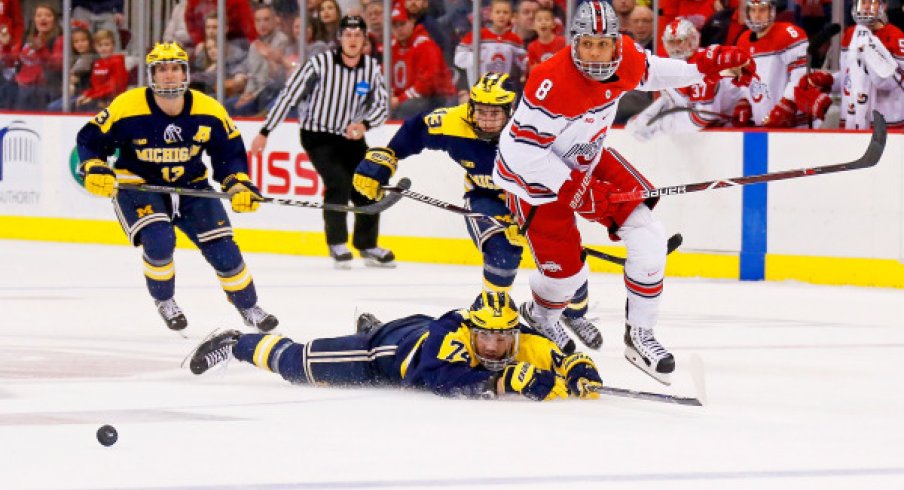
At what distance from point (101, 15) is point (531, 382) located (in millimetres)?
7839

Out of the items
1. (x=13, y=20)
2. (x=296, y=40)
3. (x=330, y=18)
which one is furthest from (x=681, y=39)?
(x=13, y=20)

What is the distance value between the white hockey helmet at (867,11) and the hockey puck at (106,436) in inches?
228

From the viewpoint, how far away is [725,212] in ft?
32.4

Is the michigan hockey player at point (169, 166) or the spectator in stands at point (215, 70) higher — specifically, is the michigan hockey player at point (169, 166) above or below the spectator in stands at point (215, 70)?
below

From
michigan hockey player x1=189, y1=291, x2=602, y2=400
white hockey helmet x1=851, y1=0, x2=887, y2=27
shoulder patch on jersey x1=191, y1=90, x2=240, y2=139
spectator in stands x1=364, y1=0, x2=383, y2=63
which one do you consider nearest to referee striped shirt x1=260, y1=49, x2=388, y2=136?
spectator in stands x1=364, y1=0, x2=383, y2=63

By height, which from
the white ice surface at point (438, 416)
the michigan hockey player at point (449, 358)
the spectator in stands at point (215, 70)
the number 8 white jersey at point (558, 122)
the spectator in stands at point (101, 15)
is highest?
the spectator in stands at point (101, 15)

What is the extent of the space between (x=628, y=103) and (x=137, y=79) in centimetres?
370

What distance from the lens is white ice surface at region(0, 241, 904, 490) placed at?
166 inches

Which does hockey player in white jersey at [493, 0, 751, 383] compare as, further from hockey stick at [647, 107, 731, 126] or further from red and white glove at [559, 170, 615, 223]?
hockey stick at [647, 107, 731, 126]

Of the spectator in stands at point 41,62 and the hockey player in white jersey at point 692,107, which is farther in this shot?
the spectator in stands at point 41,62

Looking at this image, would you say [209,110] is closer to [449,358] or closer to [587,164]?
[587,164]

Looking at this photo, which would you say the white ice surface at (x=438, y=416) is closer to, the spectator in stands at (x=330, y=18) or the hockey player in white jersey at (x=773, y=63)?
the hockey player in white jersey at (x=773, y=63)

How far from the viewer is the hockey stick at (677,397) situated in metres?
5.26

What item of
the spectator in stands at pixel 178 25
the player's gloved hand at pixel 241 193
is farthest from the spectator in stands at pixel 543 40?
the player's gloved hand at pixel 241 193
